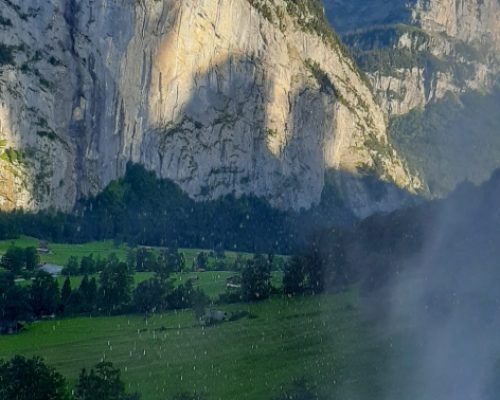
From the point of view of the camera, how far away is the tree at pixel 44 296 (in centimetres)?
7306

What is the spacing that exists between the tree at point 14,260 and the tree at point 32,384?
49.6 meters

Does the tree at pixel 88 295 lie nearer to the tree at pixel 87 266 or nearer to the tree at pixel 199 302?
the tree at pixel 199 302

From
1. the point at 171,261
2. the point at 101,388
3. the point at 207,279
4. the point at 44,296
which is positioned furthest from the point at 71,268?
the point at 101,388

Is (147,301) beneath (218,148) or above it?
beneath

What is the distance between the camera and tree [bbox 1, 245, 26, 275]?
307 ft

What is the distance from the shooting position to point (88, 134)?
163000 millimetres

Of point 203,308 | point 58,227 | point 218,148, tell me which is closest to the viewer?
point 203,308

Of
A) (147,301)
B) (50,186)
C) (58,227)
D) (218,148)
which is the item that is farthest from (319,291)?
(218,148)

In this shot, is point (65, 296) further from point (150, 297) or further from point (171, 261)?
point (171, 261)

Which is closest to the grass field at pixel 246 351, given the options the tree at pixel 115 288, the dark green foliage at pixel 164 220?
the tree at pixel 115 288

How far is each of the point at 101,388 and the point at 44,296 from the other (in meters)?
36.0

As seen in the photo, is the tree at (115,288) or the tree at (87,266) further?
the tree at (87,266)

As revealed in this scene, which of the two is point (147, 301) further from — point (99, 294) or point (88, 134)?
point (88, 134)

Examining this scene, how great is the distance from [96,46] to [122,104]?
999 centimetres
